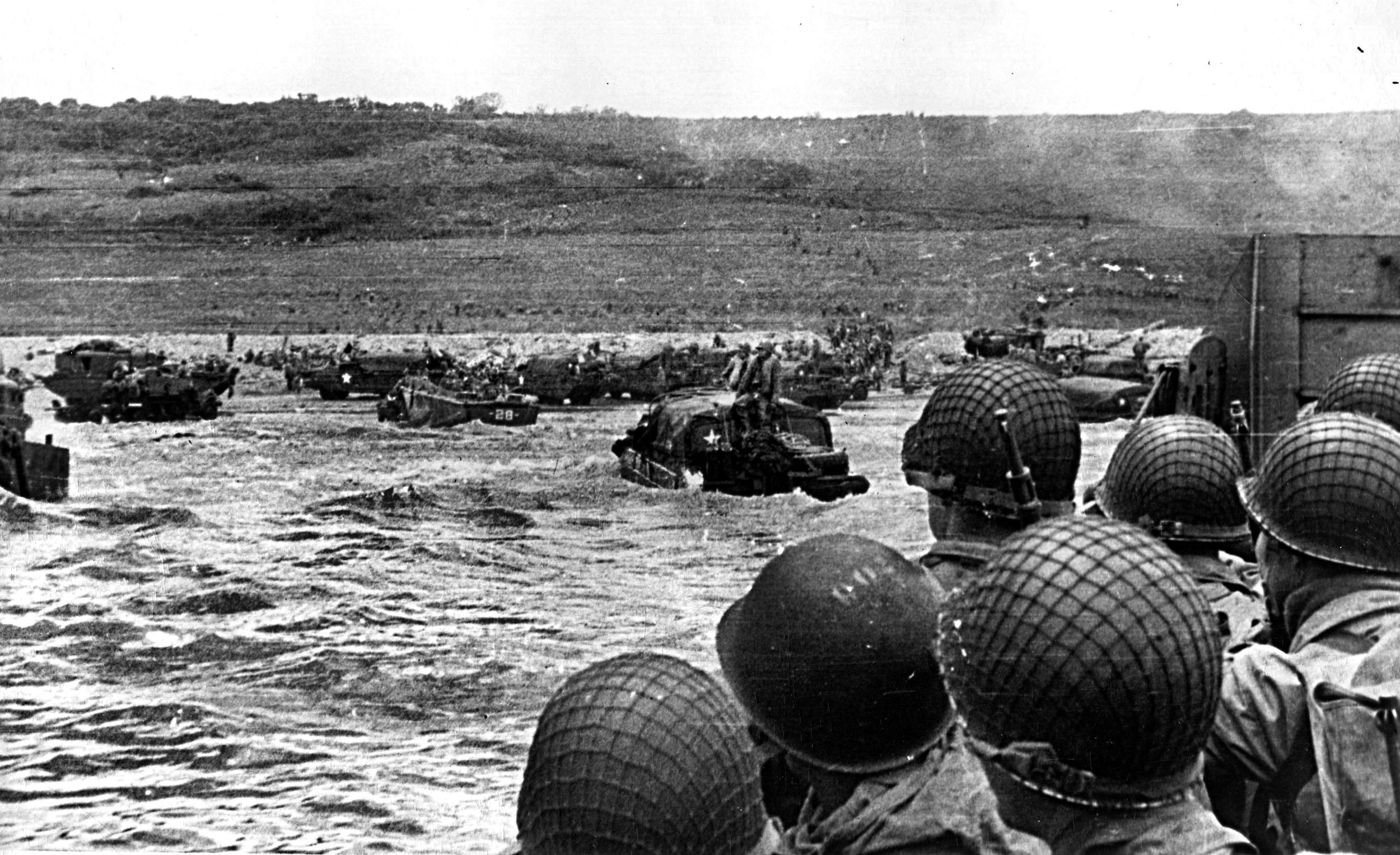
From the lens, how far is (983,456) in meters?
3.04

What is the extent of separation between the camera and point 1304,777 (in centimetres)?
230

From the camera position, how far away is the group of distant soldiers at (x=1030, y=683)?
5.69 ft

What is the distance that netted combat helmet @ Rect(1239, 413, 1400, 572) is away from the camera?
2.61 m

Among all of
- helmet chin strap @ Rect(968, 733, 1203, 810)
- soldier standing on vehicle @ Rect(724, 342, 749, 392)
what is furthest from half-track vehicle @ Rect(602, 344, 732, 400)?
helmet chin strap @ Rect(968, 733, 1203, 810)

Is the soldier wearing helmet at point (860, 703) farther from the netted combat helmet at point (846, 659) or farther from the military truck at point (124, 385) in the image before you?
the military truck at point (124, 385)

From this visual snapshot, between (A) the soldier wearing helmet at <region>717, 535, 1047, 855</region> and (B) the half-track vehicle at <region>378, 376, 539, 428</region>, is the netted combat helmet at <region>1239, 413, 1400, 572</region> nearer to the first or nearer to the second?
(A) the soldier wearing helmet at <region>717, 535, 1047, 855</region>

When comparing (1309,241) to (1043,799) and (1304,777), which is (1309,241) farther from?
(1043,799)

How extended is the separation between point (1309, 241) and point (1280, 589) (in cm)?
293

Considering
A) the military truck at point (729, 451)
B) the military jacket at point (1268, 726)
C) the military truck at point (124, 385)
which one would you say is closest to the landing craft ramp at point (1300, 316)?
the military truck at point (729, 451)

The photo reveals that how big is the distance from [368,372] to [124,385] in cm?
82

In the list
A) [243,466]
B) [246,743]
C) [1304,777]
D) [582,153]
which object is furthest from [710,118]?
[1304,777]

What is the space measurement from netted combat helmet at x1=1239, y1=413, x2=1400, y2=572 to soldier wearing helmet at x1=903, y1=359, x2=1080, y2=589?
499 millimetres

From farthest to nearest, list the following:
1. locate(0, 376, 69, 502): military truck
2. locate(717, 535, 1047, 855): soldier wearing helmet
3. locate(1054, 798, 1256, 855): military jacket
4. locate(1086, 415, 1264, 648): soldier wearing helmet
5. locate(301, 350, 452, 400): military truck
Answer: locate(301, 350, 452, 400): military truck → locate(0, 376, 69, 502): military truck → locate(1086, 415, 1264, 648): soldier wearing helmet → locate(717, 535, 1047, 855): soldier wearing helmet → locate(1054, 798, 1256, 855): military jacket

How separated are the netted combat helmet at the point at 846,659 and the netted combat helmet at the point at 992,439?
603 millimetres
